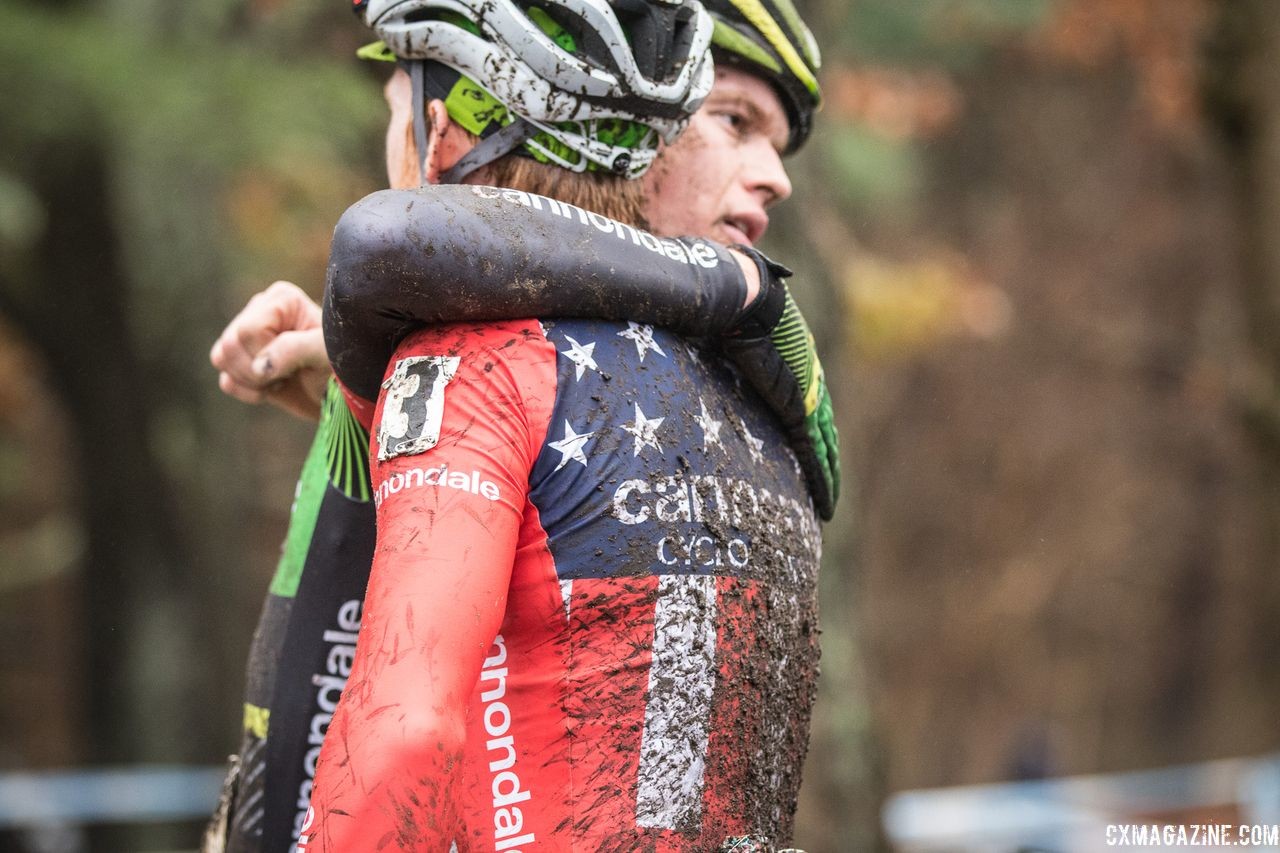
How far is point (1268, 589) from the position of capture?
10297 millimetres

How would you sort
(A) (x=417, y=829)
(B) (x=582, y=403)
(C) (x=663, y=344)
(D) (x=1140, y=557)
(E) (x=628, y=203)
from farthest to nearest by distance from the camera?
(D) (x=1140, y=557), (E) (x=628, y=203), (C) (x=663, y=344), (B) (x=582, y=403), (A) (x=417, y=829)

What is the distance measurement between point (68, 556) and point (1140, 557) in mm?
14268

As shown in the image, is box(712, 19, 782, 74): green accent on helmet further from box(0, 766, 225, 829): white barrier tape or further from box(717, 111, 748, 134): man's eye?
box(0, 766, 225, 829): white barrier tape

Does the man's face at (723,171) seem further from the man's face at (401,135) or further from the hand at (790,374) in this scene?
the man's face at (401,135)

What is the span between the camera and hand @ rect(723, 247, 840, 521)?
2.23 meters

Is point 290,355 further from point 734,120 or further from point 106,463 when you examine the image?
point 106,463

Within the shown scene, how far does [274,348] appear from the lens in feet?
9.00

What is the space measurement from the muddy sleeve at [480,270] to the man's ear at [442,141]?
0.27 m

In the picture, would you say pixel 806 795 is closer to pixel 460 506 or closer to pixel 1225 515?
pixel 460 506

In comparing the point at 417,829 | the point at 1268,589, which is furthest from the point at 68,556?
the point at 417,829

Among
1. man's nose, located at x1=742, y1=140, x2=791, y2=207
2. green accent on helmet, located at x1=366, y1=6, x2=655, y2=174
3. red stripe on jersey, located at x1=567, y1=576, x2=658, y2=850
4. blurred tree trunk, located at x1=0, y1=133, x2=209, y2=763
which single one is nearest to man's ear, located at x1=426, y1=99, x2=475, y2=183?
green accent on helmet, located at x1=366, y1=6, x2=655, y2=174

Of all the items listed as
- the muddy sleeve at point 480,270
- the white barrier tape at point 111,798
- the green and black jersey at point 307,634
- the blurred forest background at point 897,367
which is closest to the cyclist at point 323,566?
the green and black jersey at point 307,634

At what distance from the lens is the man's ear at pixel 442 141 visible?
223 centimetres

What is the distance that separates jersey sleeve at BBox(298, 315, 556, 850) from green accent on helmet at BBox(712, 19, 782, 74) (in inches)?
36.0
